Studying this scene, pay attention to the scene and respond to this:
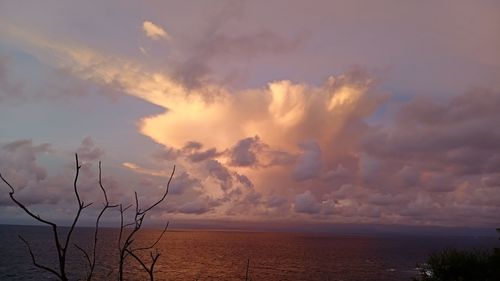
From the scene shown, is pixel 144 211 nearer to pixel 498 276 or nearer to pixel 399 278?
pixel 498 276

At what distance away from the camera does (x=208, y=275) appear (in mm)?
111875

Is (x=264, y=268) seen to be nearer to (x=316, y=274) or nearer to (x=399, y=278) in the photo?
(x=316, y=274)

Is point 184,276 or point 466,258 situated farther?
point 184,276

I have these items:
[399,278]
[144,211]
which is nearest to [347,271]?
[399,278]

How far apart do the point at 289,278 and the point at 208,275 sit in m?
20.1

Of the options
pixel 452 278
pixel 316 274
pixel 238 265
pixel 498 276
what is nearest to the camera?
pixel 498 276

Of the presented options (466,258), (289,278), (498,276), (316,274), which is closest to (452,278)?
(466,258)

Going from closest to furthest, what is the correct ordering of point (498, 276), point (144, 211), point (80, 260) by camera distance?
point (144, 211)
point (498, 276)
point (80, 260)

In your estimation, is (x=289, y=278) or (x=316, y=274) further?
(x=316, y=274)

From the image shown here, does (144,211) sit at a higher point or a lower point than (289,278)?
higher

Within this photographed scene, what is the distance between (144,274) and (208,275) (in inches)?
662

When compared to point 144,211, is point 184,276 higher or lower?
lower

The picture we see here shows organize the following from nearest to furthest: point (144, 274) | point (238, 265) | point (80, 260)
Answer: point (144, 274), point (80, 260), point (238, 265)

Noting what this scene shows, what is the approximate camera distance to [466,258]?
129 feet
